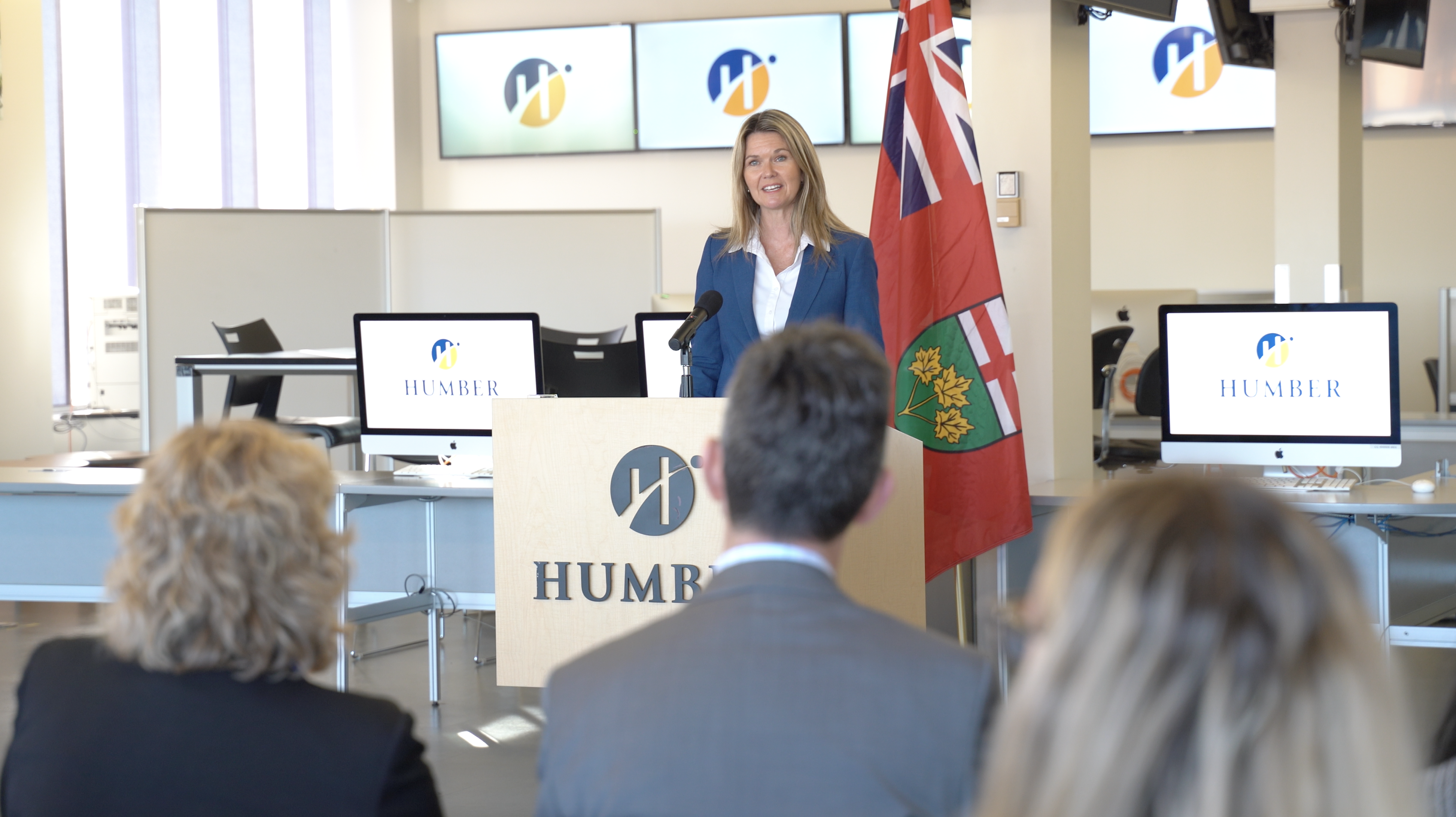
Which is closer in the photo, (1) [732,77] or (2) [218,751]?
(2) [218,751]

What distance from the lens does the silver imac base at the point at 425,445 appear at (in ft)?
11.9

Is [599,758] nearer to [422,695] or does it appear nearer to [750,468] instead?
[750,468]

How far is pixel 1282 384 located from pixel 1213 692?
292cm

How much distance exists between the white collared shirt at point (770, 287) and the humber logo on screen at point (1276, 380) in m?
1.28

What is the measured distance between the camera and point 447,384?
12.0 feet

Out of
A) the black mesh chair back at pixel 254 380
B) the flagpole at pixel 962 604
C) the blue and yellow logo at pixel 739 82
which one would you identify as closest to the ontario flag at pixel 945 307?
the flagpole at pixel 962 604

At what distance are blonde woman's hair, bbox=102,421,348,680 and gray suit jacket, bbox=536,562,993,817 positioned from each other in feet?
0.99

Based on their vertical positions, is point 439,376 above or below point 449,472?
above

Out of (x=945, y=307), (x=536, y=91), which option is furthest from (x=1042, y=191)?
(x=536, y=91)

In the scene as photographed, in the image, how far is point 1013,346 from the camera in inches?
157

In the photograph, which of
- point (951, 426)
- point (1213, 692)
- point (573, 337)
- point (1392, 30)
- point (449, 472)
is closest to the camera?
point (1213, 692)

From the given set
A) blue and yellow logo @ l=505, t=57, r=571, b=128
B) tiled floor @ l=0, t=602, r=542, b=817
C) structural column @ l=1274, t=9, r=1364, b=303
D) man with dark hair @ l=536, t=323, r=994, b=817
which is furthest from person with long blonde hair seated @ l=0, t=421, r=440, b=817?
blue and yellow logo @ l=505, t=57, r=571, b=128

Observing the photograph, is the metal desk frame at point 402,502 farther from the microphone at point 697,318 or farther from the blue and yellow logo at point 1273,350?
the blue and yellow logo at point 1273,350

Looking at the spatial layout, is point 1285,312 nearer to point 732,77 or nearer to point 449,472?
point 449,472
